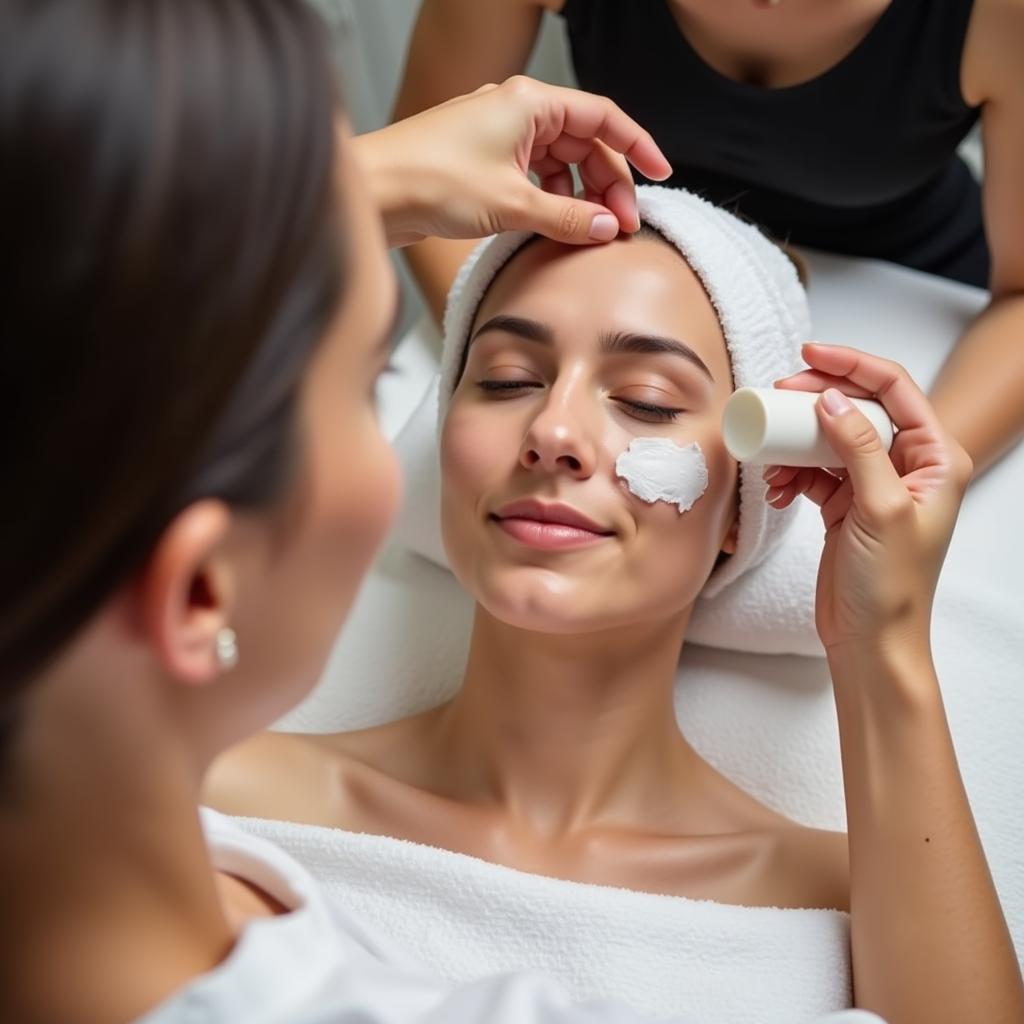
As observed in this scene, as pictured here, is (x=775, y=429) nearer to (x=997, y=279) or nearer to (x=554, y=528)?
(x=554, y=528)

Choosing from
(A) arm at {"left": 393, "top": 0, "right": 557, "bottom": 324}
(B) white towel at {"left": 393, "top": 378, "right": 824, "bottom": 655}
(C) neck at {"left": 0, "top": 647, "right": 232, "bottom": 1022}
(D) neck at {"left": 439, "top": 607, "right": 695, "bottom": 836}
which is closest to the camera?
(C) neck at {"left": 0, "top": 647, "right": 232, "bottom": 1022}

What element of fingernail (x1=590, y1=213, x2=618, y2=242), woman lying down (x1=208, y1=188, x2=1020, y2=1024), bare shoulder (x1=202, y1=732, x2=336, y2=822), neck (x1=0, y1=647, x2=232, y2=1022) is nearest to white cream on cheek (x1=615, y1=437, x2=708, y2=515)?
woman lying down (x1=208, y1=188, x2=1020, y2=1024)

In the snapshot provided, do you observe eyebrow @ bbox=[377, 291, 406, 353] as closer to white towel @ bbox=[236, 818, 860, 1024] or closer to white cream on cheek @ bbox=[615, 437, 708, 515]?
white cream on cheek @ bbox=[615, 437, 708, 515]

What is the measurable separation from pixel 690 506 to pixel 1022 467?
598 mm

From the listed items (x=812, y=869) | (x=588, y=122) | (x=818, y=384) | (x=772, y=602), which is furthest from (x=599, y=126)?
(x=812, y=869)

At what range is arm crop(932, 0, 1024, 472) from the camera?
1306 millimetres

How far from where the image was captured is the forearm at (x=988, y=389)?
1.40m

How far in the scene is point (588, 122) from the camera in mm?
1174

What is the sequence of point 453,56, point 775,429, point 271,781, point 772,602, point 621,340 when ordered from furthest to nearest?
point 453,56
point 772,602
point 271,781
point 621,340
point 775,429

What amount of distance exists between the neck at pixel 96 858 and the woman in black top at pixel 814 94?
85 cm

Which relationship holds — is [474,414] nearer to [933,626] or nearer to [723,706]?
[723,706]

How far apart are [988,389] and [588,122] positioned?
598 mm

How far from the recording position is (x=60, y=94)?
447mm

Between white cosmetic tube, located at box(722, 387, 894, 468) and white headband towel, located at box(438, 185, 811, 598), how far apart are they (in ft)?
0.42
